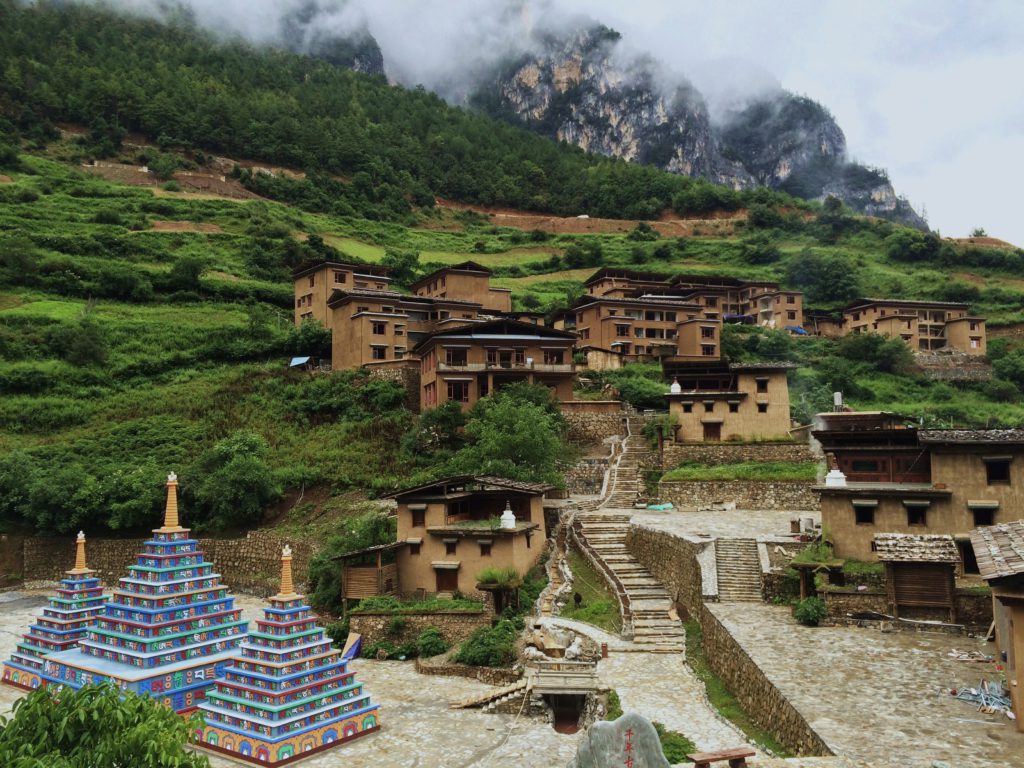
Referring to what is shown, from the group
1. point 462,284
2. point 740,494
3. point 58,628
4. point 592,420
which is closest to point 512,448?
point 740,494

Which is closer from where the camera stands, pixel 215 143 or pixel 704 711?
pixel 704 711

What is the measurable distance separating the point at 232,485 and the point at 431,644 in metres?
17.6

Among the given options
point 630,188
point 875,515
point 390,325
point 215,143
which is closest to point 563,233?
point 630,188

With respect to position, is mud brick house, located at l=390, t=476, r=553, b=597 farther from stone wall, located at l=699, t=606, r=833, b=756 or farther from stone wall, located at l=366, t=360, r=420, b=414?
stone wall, located at l=366, t=360, r=420, b=414

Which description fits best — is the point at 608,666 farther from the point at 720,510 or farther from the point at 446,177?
the point at 446,177

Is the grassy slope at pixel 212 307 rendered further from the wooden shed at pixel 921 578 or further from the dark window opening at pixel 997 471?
the dark window opening at pixel 997 471

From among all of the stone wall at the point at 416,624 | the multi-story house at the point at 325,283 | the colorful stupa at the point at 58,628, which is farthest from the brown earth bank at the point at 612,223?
the colorful stupa at the point at 58,628

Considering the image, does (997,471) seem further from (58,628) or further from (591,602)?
(58,628)

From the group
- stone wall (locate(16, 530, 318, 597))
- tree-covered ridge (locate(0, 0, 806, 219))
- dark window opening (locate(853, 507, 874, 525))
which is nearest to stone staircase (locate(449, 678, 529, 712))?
dark window opening (locate(853, 507, 874, 525))

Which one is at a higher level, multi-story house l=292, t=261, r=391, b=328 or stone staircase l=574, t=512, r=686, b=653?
multi-story house l=292, t=261, r=391, b=328

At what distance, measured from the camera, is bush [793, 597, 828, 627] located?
21469 mm

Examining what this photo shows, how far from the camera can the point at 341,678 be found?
19.3 meters

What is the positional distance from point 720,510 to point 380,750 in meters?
22.3

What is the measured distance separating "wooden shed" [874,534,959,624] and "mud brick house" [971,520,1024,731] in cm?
460
